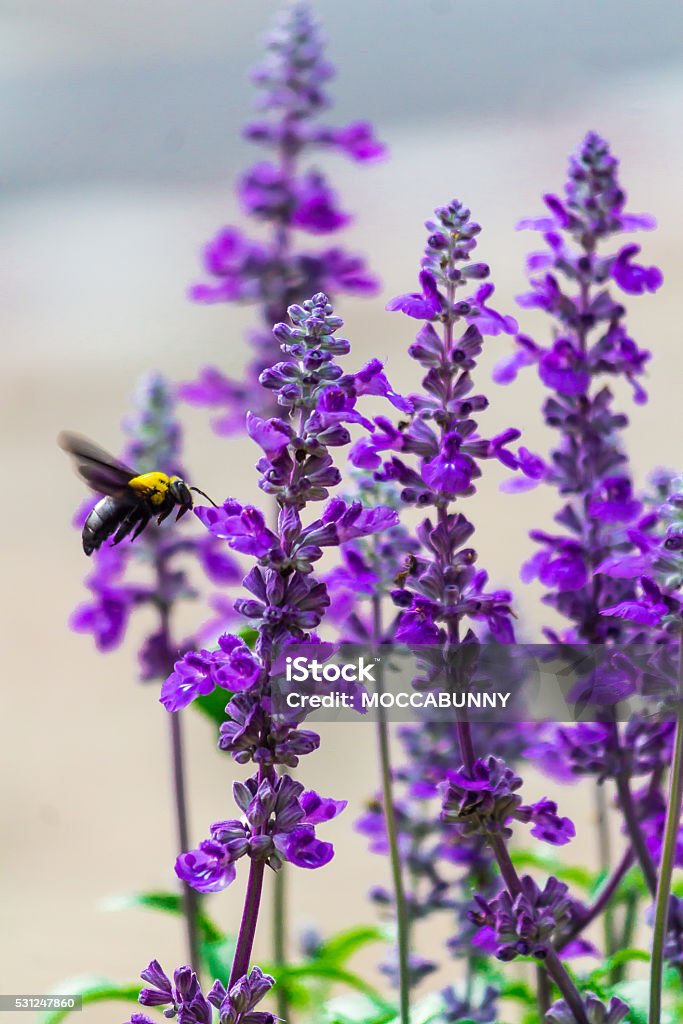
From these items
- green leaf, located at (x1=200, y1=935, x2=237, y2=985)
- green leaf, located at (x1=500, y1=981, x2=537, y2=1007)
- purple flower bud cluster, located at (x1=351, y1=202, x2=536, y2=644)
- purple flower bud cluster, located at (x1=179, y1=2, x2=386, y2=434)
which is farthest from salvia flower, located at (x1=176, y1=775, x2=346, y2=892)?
purple flower bud cluster, located at (x1=179, y1=2, x2=386, y2=434)

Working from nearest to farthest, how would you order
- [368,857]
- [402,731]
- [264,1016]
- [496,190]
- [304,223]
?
[264,1016], [402,731], [304,223], [368,857], [496,190]

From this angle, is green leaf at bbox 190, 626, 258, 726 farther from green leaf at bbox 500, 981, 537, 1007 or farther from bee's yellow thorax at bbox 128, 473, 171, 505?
green leaf at bbox 500, 981, 537, 1007

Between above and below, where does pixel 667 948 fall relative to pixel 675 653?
below

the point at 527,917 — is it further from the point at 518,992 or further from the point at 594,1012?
the point at 518,992

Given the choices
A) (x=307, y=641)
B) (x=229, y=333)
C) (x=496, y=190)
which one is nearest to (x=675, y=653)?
(x=307, y=641)

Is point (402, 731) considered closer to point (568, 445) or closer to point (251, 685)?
point (568, 445)
